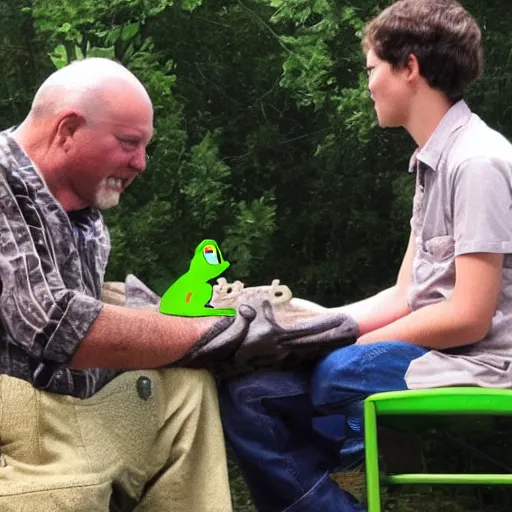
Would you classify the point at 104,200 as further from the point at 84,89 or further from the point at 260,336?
the point at 260,336

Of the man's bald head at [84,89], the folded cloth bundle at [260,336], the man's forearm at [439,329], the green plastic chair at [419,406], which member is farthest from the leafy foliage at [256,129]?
the green plastic chair at [419,406]

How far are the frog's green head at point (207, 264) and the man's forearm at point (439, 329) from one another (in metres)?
0.36

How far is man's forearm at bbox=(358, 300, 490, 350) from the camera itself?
2357mm

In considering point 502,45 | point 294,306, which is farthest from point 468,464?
point 294,306

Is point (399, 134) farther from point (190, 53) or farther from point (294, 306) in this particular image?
point (294, 306)

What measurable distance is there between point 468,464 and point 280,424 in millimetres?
3072

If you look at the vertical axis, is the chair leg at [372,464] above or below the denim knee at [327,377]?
below

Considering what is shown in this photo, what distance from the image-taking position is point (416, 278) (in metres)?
2.57

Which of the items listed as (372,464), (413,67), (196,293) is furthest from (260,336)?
(413,67)

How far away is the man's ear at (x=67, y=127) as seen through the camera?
2.30m

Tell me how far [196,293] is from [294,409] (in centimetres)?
33

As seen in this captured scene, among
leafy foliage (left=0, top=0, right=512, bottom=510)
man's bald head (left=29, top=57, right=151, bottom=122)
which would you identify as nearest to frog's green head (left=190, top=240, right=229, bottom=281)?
man's bald head (left=29, top=57, right=151, bottom=122)

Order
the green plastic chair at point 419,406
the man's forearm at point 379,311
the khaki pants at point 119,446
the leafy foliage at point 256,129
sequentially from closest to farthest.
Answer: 1. the khaki pants at point 119,446
2. the green plastic chair at point 419,406
3. the man's forearm at point 379,311
4. the leafy foliage at point 256,129

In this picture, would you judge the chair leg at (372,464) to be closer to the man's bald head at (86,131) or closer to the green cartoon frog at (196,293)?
the green cartoon frog at (196,293)
